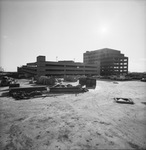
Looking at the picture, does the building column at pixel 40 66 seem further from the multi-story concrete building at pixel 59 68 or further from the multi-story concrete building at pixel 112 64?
the multi-story concrete building at pixel 112 64

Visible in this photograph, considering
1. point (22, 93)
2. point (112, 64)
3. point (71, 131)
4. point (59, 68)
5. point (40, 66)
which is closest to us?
point (71, 131)

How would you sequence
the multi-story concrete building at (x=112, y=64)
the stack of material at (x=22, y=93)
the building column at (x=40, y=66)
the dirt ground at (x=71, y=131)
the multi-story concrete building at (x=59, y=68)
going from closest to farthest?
1. the dirt ground at (x=71, y=131)
2. the stack of material at (x=22, y=93)
3. the building column at (x=40, y=66)
4. the multi-story concrete building at (x=59, y=68)
5. the multi-story concrete building at (x=112, y=64)

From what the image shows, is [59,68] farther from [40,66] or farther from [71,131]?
[71,131]

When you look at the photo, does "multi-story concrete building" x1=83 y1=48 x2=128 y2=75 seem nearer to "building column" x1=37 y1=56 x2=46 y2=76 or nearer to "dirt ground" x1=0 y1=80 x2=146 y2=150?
"building column" x1=37 y1=56 x2=46 y2=76

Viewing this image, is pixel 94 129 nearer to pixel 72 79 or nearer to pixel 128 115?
pixel 128 115

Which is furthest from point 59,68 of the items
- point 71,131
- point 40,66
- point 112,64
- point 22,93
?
point 71,131

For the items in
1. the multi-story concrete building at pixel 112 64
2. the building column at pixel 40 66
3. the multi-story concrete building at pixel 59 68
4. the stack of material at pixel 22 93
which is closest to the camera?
the stack of material at pixel 22 93

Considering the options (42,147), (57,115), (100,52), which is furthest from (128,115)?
(100,52)

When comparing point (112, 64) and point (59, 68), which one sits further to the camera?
point (112, 64)

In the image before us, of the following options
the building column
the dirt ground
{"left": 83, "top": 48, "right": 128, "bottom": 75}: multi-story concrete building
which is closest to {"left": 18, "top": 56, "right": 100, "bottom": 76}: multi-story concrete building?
the building column

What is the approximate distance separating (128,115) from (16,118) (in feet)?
29.5

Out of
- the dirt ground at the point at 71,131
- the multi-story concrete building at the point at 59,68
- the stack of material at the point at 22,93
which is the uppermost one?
the multi-story concrete building at the point at 59,68

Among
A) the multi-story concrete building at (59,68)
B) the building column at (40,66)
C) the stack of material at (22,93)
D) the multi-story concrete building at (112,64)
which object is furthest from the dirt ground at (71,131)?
the multi-story concrete building at (112,64)

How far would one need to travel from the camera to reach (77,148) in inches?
156
